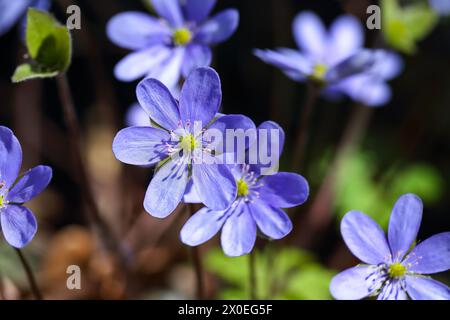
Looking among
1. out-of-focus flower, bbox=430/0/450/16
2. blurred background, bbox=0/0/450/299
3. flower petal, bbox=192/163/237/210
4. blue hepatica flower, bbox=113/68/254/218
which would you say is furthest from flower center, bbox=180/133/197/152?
out-of-focus flower, bbox=430/0/450/16

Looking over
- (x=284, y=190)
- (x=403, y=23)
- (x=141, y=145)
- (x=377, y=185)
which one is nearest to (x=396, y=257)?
(x=284, y=190)

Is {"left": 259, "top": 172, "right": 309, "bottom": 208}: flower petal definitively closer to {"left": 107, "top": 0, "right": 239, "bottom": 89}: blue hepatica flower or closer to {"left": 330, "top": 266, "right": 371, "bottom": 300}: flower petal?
{"left": 330, "top": 266, "right": 371, "bottom": 300}: flower petal

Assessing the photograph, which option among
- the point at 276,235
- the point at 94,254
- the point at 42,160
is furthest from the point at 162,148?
the point at 42,160

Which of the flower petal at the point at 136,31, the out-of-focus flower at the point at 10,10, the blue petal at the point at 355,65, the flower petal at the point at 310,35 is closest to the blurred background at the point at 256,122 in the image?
the flower petal at the point at 310,35

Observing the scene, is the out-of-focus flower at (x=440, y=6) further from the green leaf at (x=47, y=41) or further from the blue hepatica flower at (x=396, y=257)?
the green leaf at (x=47, y=41)

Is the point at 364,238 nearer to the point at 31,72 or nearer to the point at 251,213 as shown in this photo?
the point at 251,213

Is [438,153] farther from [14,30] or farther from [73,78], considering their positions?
[14,30]
